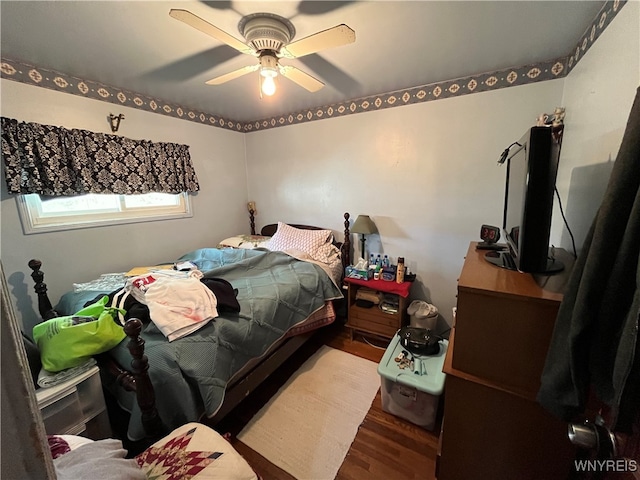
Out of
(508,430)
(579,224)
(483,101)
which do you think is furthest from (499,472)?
(483,101)

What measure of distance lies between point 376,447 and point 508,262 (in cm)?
129

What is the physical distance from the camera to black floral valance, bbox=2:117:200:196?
5.91ft

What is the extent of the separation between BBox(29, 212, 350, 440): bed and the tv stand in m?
1.34

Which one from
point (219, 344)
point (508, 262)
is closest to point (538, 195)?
point (508, 262)

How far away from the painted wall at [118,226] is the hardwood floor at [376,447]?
70.5 inches

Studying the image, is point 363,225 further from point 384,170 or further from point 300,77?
point 300,77

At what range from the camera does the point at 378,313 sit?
7.86 ft

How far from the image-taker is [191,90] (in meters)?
2.37

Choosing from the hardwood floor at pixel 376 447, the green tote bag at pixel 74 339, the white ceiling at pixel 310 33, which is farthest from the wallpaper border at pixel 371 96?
the hardwood floor at pixel 376 447

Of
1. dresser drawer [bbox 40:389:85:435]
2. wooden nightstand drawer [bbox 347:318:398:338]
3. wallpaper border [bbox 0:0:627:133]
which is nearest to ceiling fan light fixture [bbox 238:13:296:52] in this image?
wallpaper border [bbox 0:0:627:133]

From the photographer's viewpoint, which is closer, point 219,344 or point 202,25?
point 202,25

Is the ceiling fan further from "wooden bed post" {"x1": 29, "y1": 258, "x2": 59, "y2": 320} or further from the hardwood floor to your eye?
the hardwood floor

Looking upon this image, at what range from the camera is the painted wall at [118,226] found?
6.14ft

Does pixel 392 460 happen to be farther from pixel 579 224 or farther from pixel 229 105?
pixel 229 105
